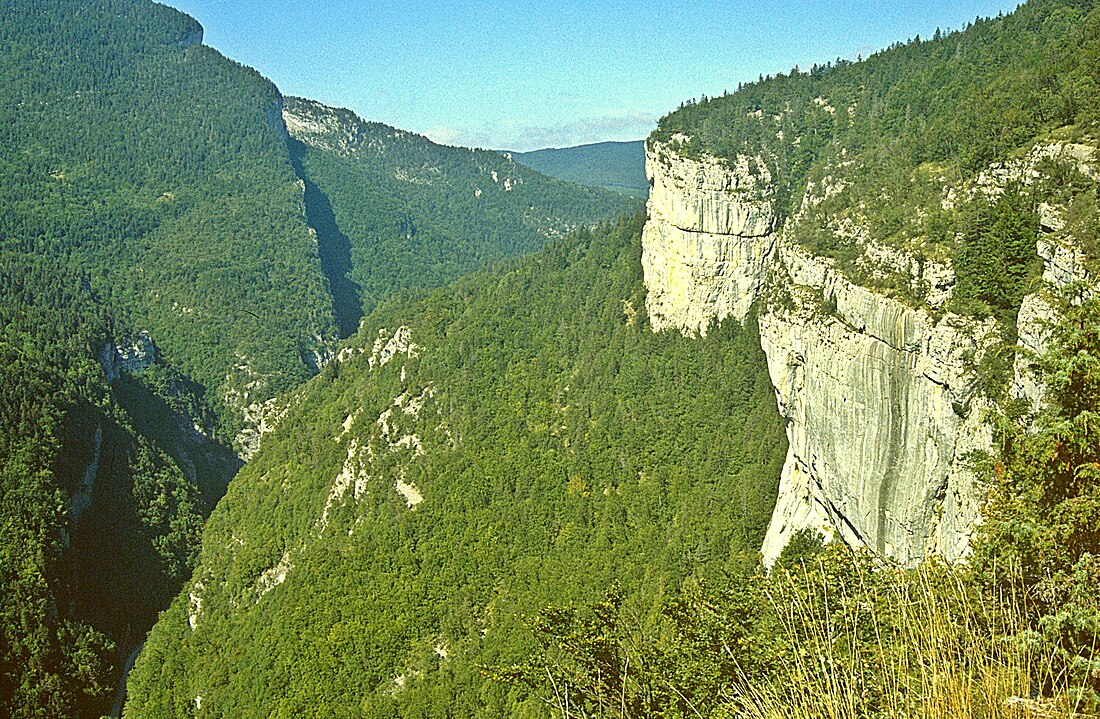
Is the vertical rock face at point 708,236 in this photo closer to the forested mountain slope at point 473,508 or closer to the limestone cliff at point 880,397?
the forested mountain slope at point 473,508

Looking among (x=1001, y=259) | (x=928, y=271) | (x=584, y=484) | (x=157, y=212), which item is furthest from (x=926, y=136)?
(x=157, y=212)

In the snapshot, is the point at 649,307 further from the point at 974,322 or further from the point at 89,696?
the point at 89,696

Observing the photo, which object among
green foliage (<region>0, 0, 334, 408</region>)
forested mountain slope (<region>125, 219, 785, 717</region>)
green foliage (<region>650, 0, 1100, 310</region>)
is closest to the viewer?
green foliage (<region>650, 0, 1100, 310</region>)

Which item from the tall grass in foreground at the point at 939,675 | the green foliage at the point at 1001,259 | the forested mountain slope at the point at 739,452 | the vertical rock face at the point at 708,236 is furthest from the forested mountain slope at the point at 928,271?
the tall grass in foreground at the point at 939,675

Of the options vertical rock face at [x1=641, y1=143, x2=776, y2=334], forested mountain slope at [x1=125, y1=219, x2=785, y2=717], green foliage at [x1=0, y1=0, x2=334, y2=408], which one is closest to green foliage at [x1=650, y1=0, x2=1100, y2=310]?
vertical rock face at [x1=641, y1=143, x2=776, y2=334]

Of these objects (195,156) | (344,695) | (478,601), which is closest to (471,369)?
(478,601)

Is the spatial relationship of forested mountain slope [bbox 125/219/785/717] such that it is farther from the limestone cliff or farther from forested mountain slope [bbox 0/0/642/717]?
the limestone cliff
